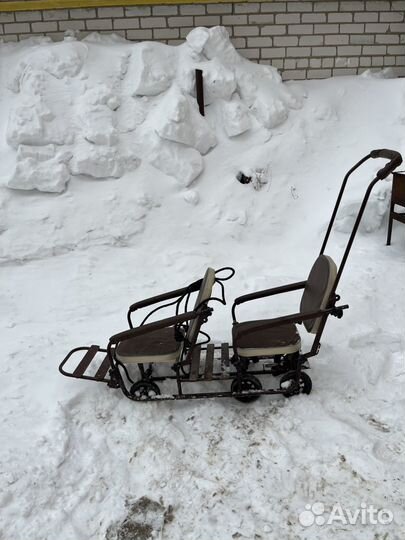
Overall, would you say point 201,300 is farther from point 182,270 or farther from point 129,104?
point 129,104

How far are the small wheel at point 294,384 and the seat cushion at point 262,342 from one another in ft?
0.76

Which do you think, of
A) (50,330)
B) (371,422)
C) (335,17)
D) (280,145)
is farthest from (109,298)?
(335,17)

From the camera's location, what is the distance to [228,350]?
3.57 meters

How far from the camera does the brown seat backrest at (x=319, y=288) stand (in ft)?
9.97

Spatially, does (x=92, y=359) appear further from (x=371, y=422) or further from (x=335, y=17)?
(x=335, y=17)

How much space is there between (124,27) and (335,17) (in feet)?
12.5

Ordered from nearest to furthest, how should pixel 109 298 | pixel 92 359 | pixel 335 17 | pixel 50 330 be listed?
pixel 92 359 < pixel 50 330 < pixel 109 298 < pixel 335 17

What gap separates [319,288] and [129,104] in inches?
203

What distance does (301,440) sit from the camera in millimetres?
2885

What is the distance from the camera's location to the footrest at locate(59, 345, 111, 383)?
3.29 metres

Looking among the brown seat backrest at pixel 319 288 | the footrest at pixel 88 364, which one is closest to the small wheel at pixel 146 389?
the footrest at pixel 88 364

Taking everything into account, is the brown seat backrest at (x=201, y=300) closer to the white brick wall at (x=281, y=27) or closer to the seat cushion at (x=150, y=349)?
the seat cushion at (x=150, y=349)
